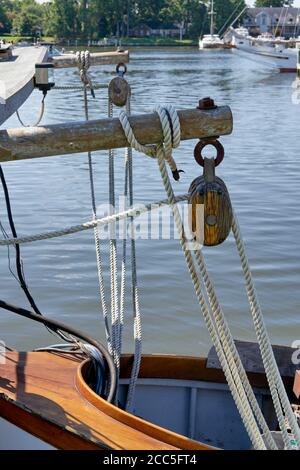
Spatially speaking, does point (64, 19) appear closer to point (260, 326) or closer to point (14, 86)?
point (14, 86)

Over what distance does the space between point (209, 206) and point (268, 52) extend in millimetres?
53742

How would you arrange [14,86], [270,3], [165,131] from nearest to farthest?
[165,131] < [14,86] < [270,3]

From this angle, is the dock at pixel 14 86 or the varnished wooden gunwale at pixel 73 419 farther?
the dock at pixel 14 86

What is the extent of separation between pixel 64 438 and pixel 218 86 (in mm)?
34475

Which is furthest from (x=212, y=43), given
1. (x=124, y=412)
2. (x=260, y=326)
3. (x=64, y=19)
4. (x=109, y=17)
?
(x=260, y=326)

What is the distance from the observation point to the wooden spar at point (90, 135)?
276 cm

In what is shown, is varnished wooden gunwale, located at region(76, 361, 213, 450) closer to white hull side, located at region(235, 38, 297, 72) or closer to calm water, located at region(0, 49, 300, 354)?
calm water, located at region(0, 49, 300, 354)

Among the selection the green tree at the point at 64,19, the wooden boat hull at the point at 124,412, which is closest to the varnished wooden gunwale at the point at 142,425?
the wooden boat hull at the point at 124,412

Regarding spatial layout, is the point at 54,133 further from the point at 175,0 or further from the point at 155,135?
the point at 175,0

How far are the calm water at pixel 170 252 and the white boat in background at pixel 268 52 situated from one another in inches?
1104

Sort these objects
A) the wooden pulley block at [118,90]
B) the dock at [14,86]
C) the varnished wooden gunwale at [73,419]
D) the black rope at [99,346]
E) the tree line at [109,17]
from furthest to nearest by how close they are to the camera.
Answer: the tree line at [109,17]
the dock at [14,86]
the wooden pulley block at [118,90]
the black rope at [99,346]
the varnished wooden gunwale at [73,419]

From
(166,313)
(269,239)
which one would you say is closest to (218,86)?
(269,239)

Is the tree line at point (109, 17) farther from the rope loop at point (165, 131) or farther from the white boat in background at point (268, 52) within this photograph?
the rope loop at point (165, 131)

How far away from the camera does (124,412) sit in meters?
3.37
